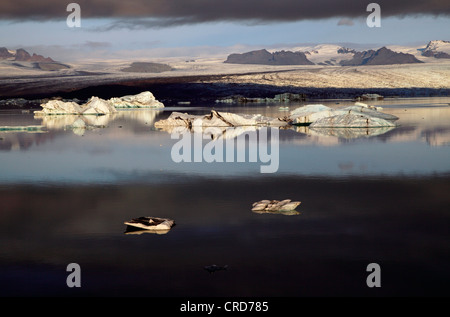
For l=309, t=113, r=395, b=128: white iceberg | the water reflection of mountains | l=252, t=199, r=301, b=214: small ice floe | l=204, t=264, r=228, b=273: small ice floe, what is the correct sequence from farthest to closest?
l=309, t=113, r=395, b=128: white iceberg < the water reflection of mountains < l=252, t=199, r=301, b=214: small ice floe < l=204, t=264, r=228, b=273: small ice floe

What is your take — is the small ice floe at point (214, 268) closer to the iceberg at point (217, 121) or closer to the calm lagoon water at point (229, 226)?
the calm lagoon water at point (229, 226)

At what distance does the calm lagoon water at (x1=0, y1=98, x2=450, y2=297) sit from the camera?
5652 mm

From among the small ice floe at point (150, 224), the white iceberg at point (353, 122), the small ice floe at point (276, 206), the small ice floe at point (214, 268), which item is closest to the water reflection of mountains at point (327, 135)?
the white iceberg at point (353, 122)

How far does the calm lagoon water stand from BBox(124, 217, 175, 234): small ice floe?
0.15m

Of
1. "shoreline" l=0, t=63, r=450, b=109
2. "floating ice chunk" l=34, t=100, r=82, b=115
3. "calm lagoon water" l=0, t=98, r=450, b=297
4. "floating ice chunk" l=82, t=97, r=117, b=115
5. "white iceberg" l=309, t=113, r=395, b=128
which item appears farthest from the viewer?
"shoreline" l=0, t=63, r=450, b=109

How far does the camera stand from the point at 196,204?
8.98m

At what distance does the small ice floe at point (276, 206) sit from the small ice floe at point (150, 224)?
4.72ft

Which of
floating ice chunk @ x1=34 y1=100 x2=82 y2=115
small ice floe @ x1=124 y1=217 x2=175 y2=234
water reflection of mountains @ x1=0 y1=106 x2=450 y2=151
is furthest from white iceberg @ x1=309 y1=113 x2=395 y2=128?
floating ice chunk @ x1=34 y1=100 x2=82 y2=115

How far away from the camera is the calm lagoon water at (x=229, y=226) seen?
18.5 feet

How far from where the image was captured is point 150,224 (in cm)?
768

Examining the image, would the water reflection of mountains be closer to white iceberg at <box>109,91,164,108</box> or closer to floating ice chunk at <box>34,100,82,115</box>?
floating ice chunk at <box>34,100,82,115</box>

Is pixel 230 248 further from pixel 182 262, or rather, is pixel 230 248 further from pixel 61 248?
pixel 61 248

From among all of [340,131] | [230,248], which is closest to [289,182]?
[230,248]
